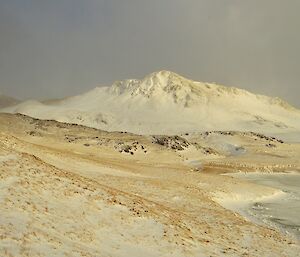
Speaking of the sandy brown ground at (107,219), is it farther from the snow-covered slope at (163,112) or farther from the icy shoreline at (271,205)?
the snow-covered slope at (163,112)

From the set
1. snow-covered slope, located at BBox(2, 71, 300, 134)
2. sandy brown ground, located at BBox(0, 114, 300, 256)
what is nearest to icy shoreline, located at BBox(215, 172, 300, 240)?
sandy brown ground, located at BBox(0, 114, 300, 256)

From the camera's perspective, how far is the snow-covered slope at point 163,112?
16275 centimetres

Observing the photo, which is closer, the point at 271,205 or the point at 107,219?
the point at 107,219

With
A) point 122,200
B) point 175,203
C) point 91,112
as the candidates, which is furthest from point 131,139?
point 91,112

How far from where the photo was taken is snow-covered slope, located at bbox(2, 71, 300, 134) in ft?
534

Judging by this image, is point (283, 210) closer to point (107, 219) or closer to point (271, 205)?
point (271, 205)

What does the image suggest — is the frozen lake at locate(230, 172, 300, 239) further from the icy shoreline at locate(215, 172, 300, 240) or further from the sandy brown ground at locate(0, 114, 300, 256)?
the sandy brown ground at locate(0, 114, 300, 256)

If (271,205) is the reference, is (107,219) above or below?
below

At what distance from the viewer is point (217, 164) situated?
6875 centimetres

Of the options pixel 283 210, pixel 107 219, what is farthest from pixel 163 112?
pixel 107 219

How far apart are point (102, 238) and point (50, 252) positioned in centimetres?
318

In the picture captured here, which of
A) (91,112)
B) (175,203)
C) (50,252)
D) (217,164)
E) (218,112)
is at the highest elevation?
(218,112)

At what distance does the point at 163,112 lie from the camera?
586ft

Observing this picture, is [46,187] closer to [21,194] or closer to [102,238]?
[21,194]
